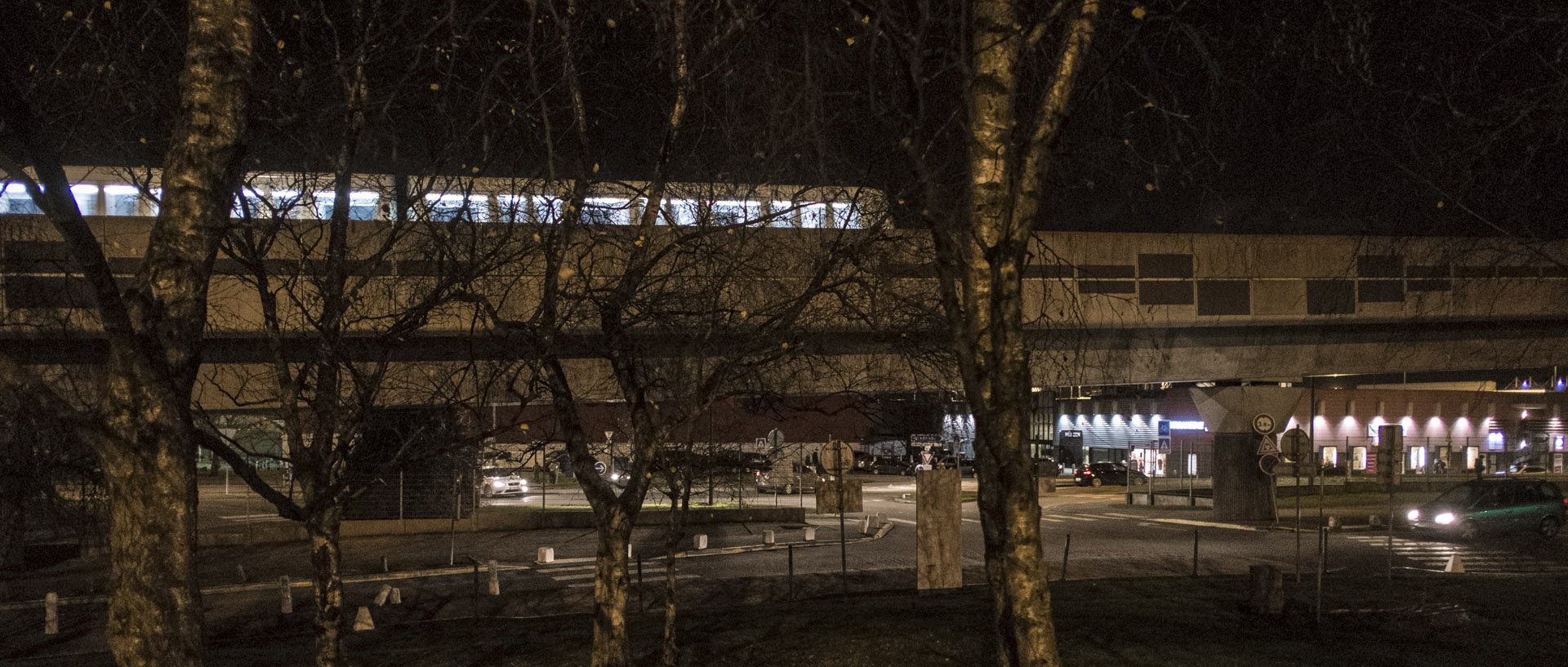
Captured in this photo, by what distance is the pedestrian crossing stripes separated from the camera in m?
22.8

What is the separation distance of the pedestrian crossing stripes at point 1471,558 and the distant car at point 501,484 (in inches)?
1188

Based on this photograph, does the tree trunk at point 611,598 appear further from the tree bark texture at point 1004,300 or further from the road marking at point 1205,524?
the road marking at point 1205,524

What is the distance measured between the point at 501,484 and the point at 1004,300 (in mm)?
40324

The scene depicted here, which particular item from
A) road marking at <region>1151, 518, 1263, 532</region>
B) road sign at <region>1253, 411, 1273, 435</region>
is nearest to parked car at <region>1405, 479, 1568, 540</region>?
road marking at <region>1151, 518, 1263, 532</region>

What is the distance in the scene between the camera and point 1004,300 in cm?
735

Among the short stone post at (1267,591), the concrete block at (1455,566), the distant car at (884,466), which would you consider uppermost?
the short stone post at (1267,591)

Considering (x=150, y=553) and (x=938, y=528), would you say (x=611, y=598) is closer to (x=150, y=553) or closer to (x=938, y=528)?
(x=150, y=553)

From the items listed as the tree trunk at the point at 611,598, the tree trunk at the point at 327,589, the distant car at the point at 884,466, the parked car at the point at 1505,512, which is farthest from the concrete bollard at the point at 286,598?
the distant car at the point at 884,466

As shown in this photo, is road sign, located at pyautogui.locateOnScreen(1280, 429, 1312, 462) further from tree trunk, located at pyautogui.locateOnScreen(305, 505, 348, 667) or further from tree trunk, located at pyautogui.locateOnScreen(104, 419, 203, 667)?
tree trunk, located at pyautogui.locateOnScreen(104, 419, 203, 667)

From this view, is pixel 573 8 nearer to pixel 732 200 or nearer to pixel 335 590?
pixel 732 200

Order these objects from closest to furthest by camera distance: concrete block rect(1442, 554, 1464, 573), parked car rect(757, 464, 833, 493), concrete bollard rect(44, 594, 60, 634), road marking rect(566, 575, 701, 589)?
concrete bollard rect(44, 594, 60, 634), concrete block rect(1442, 554, 1464, 573), road marking rect(566, 575, 701, 589), parked car rect(757, 464, 833, 493)

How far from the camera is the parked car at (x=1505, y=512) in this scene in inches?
1169

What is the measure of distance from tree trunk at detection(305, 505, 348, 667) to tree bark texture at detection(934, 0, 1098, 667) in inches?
215

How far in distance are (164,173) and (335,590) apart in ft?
13.4
